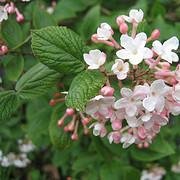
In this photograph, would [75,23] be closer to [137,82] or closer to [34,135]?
[34,135]

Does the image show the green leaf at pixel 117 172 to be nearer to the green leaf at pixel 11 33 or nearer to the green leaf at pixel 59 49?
the green leaf at pixel 11 33

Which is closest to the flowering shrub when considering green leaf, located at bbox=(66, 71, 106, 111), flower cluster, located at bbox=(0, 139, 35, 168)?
green leaf, located at bbox=(66, 71, 106, 111)

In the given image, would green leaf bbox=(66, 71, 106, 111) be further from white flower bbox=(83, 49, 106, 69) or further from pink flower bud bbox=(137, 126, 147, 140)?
pink flower bud bbox=(137, 126, 147, 140)

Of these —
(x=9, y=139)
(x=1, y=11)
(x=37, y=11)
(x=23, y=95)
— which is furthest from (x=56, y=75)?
(x=9, y=139)

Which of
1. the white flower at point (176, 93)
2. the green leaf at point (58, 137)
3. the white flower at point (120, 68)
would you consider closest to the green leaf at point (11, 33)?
the green leaf at point (58, 137)

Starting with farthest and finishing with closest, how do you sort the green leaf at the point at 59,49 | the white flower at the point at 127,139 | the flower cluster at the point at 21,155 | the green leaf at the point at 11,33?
the flower cluster at the point at 21,155
the green leaf at the point at 11,33
the white flower at the point at 127,139
the green leaf at the point at 59,49
